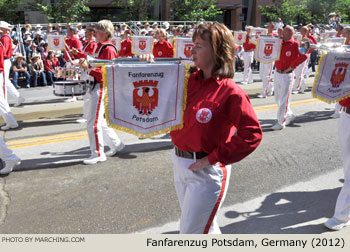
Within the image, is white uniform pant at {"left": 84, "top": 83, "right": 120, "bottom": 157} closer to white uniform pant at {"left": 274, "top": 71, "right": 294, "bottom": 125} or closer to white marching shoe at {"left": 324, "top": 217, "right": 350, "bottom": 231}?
white marching shoe at {"left": 324, "top": 217, "right": 350, "bottom": 231}

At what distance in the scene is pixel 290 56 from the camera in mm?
7984

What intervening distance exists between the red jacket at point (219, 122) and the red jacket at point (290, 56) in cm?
579

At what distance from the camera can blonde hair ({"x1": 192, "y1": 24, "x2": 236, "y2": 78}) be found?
2.56 m

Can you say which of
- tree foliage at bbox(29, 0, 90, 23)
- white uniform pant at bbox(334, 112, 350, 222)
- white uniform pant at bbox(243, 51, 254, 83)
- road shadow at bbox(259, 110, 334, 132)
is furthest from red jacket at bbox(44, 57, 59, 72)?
white uniform pant at bbox(334, 112, 350, 222)

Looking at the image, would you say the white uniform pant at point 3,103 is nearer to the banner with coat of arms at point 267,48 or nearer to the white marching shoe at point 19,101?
the white marching shoe at point 19,101

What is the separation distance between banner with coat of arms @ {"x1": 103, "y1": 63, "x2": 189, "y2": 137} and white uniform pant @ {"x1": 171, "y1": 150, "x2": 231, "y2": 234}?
0.38 meters

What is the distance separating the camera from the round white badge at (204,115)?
Answer: 101 inches

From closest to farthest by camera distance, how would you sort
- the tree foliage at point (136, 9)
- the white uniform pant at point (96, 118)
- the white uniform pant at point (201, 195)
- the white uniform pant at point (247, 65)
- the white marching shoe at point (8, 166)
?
the white uniform pant at point (201, 195) → the white marching shoe at point (8, 166) → the white uniform pant at point (96, 118) → the white uniform pant at point (247, 65) → the tree foliage at point (136, 9)

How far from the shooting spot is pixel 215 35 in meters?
2.55

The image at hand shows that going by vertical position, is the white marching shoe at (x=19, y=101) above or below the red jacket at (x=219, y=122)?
below

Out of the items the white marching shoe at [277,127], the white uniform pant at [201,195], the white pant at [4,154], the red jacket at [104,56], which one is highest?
the red jacket at [104,56]

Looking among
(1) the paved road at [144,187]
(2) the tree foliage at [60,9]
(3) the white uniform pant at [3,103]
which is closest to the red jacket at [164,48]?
(1) the paved road at [144,187]

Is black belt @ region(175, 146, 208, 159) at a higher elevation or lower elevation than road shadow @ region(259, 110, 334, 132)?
higher

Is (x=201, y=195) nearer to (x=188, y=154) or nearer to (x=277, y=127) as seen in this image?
(x=188, y=154)
